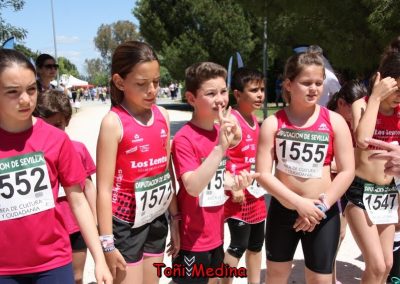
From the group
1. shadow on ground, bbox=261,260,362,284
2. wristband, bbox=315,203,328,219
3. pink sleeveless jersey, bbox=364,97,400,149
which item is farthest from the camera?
shadow on ground, bbox=261,260,362,284

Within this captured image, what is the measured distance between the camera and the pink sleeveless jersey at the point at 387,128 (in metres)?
3.17

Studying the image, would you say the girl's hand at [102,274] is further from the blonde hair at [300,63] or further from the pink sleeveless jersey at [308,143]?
the blonde hair at [300,63]

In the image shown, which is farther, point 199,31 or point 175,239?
point 199,31

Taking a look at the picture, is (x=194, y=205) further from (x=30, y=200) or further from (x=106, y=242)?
(x=30, y=200)

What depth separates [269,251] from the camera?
3.04 metres

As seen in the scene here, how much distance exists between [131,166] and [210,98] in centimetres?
67

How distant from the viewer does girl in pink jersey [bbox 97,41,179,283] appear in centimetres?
254

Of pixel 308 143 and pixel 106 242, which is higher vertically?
pixel 308 143

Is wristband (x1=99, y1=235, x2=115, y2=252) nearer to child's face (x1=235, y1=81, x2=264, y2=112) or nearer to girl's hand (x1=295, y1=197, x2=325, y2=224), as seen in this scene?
girl's hand (x1=295, y1=197, x2=325, y2=224)

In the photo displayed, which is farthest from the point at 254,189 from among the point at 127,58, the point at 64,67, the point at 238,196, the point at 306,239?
the point at 64,67

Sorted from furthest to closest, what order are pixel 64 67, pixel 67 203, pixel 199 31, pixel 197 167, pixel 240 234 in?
1. pixel 64 67
2. pixel 199 31
3. pixel 240 234
4. pixel 67 203
5. pixel 197 167

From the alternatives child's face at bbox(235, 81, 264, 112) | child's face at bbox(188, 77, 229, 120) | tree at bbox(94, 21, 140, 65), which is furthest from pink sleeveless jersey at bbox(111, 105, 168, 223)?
tree at bbox(94, 21, 140, 65)

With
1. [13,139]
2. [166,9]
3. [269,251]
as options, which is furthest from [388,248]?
[166,9]

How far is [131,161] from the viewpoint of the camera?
263 cm
